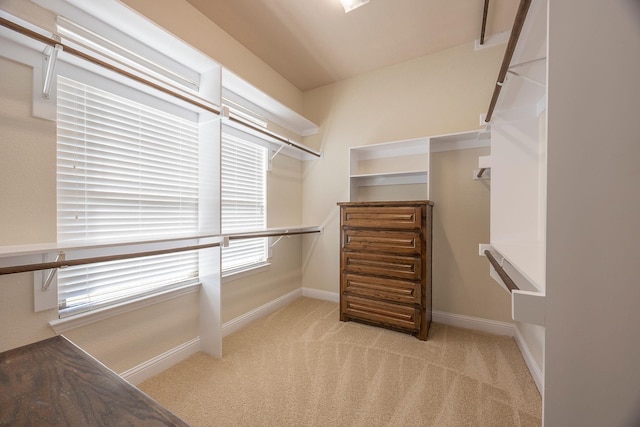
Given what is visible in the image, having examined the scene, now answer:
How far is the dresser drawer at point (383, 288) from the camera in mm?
2145

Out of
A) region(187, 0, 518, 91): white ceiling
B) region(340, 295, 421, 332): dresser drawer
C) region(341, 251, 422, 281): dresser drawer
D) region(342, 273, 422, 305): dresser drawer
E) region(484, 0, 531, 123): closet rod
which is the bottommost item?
region(340, 295, 421, 332): dresser drawer

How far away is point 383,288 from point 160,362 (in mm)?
1886

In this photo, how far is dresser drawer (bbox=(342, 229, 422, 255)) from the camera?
2150mm

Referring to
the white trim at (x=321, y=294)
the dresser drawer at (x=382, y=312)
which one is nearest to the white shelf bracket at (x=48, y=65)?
the dresser drawer at (x=382, y=312)

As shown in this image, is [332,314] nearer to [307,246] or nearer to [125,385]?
[307,246]

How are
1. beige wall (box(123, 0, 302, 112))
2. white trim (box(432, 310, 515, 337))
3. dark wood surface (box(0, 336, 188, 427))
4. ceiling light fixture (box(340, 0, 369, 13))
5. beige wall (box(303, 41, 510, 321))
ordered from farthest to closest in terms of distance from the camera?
beige wall (box(303, 41, 510, 321))
white trim (box(432, 310, 515, 337))
ceiling light fixture (box(340, 0, 369, 13))
beige wall (box(123, 0, 302, 112))
dark wood surface (box(0, 336, 188, 427))

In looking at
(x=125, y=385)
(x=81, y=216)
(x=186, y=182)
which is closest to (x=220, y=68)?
(x=186, y=182)

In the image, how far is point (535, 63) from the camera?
46.9 inches

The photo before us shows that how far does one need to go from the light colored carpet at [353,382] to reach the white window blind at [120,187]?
2.35 feet

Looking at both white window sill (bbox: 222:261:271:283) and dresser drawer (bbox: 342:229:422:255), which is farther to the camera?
white window sill (bbox: 222:261:271:283)

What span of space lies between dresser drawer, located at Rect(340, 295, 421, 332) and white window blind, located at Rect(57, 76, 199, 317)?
151 centimetres

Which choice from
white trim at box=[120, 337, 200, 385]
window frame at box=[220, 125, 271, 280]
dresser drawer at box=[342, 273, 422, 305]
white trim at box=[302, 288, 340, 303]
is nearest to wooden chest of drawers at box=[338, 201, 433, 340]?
dresser drawer at box=[342, 273, 422, 305]

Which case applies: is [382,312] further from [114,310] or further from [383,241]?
[114,310]

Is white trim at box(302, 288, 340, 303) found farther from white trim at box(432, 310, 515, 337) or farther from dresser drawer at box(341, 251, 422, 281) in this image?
white trim at box(432, 310, 515, 337)
